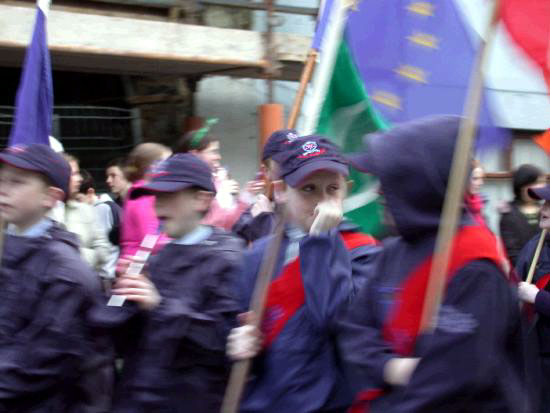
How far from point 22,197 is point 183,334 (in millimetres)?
850

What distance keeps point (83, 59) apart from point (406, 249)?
21.3 ft

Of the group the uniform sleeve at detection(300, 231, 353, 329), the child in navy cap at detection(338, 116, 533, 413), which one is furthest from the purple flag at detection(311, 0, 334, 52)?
the child in navy cap at detection(338, 116, 533, 413)

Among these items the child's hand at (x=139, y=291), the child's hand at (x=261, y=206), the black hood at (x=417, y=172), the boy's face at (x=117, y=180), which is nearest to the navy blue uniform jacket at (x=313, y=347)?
the child's hand at (x=139, y=291)

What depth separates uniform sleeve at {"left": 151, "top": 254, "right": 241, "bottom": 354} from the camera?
3.13 meters

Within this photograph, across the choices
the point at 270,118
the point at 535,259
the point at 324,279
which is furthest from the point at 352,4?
the point at 270,118

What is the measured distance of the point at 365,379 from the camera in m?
2.57

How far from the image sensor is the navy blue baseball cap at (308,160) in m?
3.14

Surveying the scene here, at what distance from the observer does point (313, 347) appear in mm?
3082

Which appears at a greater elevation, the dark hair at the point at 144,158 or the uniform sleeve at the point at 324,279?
the uniform sleeve at the point at 324,279

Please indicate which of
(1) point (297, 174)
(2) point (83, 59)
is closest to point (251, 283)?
(1) point (297, 174)

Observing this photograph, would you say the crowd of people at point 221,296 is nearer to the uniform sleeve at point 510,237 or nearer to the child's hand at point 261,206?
the child's hand at point 261,206

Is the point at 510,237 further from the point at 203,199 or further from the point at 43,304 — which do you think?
the point at 43,304

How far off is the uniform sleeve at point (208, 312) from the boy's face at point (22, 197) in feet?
2.13

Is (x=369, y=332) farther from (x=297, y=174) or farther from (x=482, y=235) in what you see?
(x=297, y=174)
